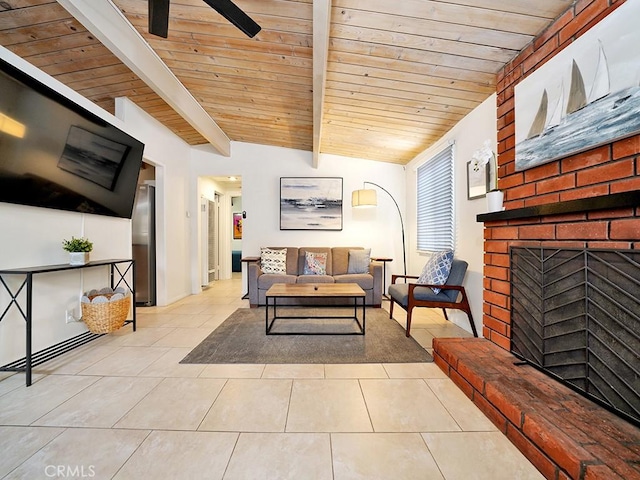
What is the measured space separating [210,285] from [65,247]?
355 cm

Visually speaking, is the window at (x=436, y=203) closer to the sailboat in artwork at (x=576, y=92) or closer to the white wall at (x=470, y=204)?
the white wall at (x=470, y=204)

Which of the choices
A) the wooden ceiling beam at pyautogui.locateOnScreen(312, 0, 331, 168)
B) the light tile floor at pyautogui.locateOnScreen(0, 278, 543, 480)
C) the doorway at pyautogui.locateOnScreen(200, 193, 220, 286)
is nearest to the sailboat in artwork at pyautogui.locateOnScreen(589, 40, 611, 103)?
the wooden ceiling beam at pyautogui.locateOnScreen(312, 0, 331, 168)

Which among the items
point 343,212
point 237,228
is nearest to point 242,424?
point 343,212

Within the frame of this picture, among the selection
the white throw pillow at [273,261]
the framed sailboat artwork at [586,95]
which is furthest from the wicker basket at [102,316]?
the framed sailboat artwork at [586,95]

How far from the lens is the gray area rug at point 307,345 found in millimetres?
2166

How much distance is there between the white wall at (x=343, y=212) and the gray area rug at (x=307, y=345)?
71.3 inches

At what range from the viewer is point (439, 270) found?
2.72 metres

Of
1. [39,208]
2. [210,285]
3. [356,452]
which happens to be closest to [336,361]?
[356,452]

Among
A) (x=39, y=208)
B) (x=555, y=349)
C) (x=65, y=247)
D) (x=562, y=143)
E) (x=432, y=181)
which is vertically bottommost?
(x=555, y=349)

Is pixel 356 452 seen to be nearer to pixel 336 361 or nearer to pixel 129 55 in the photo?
pixel 336 361

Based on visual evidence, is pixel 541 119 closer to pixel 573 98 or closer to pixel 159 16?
pixel 573 98

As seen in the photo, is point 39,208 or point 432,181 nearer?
point 39,208

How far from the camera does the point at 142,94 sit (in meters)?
3.14

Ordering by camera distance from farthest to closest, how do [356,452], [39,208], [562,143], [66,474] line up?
[39,208] → [562,143] → [356,452] → [66,474]
